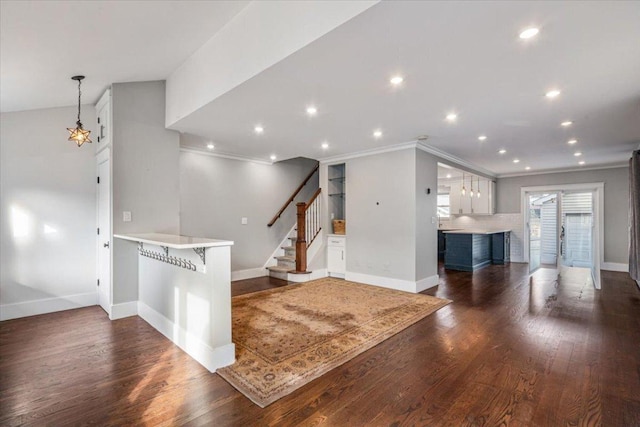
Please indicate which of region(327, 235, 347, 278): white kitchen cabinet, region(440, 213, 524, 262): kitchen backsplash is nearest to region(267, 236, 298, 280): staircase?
Result: region(327, 235, 347, 278): white kitchen cabinet

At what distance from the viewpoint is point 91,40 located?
2646 millimetres

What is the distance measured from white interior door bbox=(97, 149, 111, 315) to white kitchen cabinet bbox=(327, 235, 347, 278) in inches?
149

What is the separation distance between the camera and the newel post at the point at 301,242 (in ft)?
19.5

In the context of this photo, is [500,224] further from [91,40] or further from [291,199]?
[91,40]

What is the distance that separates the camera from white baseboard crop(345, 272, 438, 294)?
5.03 meters

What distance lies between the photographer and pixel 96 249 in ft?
14.0

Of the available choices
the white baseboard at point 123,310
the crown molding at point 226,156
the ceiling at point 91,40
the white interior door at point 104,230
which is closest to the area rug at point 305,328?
the white baseboard at point 123,310

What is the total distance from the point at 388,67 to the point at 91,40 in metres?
2.58

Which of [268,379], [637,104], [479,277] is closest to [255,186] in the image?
[268,379]

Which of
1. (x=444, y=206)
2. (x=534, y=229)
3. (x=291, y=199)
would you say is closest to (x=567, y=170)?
(x=534, y=229)

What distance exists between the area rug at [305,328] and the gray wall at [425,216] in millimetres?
733

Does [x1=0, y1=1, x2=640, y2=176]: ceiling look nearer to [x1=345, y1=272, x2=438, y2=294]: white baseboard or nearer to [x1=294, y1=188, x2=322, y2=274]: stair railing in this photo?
[x1=294, y1=188, x2=322, y2=274]: stair railing

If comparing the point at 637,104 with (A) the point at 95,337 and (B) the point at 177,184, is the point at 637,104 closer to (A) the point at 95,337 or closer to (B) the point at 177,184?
(B) the point at 177,184

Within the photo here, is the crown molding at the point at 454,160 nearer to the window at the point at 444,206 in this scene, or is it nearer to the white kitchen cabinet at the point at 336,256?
the window at the point at 444,206
